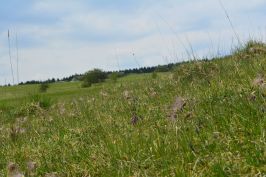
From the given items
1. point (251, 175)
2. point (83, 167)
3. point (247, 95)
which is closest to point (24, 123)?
point (83, 167)

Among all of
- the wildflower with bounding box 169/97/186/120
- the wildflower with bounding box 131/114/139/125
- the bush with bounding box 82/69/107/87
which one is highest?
the wildflower with bounding box 169/97/186/120

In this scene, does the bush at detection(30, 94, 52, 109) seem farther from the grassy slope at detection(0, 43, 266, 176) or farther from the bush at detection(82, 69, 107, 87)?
the bush at detection(82, 69, 107, 87)

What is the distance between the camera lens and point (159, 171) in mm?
4941

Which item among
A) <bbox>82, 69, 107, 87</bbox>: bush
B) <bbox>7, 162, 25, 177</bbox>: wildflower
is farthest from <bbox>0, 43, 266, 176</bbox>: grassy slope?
<bbox>82, 69, 107, 87</bbox>: bush

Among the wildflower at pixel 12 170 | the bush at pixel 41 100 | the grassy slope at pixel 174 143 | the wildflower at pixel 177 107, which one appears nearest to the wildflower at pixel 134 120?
the grassy slope at pixel 174 143

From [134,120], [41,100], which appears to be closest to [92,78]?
[41,100]

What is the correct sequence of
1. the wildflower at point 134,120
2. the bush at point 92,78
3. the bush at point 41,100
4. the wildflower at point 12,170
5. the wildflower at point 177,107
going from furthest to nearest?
the bush at point 92,78
the bush at point 41,100
the wildflower at point 134,120
the wildflower at point 177,107
the wildflower at point 12,170

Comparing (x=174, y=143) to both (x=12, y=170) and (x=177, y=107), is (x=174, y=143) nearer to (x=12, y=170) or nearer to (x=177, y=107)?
(x=177, y=107)

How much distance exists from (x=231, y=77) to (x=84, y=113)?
370 cm

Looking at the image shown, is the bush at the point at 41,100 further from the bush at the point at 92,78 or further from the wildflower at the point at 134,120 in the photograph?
the bush at the point at 92,78

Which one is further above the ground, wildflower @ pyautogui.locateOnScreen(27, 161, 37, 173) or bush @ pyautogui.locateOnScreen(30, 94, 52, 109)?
bush @ pyautogui.locateOnScreen(30, 94, 52, 109)

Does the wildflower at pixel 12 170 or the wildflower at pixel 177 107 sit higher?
the wildflower at pixel 177 107

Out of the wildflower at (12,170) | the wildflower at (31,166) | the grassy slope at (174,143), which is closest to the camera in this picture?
the grassy slope at (174,143)

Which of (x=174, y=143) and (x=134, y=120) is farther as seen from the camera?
(x=134, y=120)
